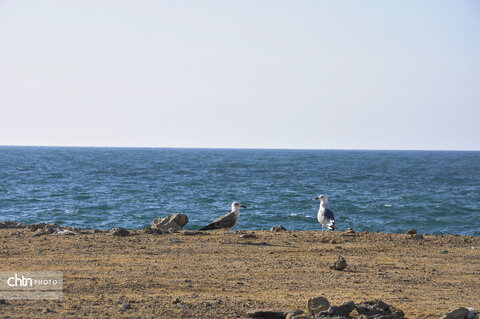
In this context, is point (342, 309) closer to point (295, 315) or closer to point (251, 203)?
point (295, 315)

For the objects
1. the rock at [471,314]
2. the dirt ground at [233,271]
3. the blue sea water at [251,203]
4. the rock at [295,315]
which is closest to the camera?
the rock at [295,315]

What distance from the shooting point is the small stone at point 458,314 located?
272 inches

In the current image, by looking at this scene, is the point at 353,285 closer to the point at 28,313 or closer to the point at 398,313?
the point at 398,313

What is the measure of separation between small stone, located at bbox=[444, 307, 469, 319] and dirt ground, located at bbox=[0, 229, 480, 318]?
40 cm

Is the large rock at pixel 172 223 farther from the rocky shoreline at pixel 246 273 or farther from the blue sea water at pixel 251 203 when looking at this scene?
the blue sea water at pixel 251 203

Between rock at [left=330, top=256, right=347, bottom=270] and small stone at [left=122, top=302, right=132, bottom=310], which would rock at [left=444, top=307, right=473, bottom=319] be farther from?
small stone at [left=122, top=302, right=132, bottom=310]

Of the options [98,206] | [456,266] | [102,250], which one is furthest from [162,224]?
[98,206]

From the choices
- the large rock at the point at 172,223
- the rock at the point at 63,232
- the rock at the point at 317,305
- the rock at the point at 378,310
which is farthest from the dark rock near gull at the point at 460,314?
the large rock at the point at 172,223

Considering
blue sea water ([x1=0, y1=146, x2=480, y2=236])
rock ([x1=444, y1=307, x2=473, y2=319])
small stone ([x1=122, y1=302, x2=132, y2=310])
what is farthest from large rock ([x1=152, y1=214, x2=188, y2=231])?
rock ([x1=444, y1=307, x2=473, y2=319])

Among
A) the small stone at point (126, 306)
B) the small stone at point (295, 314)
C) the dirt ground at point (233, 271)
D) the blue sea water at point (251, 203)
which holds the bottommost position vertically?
the blue sea water at point (251, 203)

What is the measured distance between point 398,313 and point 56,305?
4178mm

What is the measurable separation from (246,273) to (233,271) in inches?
9.6

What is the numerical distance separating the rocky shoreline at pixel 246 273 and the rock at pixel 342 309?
0.01 m

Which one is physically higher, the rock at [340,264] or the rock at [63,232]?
the rock at [340,264]
